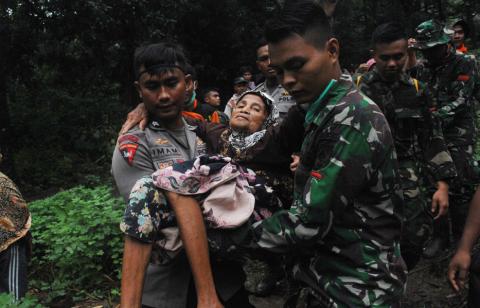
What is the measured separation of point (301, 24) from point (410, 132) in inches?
68.0

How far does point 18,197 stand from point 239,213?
82.9 inches

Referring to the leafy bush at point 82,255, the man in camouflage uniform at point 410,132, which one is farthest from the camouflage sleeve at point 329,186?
the leafy bush at point 82,255

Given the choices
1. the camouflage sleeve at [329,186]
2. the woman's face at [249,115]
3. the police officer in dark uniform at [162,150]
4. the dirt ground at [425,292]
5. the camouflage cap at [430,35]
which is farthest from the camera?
the camouflage cap at [430,35]

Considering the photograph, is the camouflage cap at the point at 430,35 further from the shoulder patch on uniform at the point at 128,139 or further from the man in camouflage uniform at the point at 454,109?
the shoulder patch on uniform at the point at 128,139

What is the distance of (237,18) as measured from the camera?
1568 centimetres

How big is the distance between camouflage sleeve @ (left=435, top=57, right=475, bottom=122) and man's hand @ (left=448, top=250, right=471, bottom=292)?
8.86ft

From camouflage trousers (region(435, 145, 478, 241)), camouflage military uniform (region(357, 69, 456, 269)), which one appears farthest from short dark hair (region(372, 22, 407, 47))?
camouflage trousers (region(435, 145, 478, 241))

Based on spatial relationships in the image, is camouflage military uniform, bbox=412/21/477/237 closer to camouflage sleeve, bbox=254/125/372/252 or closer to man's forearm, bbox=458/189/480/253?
man's forearm, bbox=458/189/480/253

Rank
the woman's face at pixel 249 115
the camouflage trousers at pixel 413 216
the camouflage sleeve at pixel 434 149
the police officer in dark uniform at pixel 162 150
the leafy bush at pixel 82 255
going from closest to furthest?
the police officer in dark uniform at pixel 162 150, the woman's face at pixel 249 115, the camouflage trousers at pixel 413 216, the camouflage sleeve at pixel 434 149, the leafy bush at pixel 82 255

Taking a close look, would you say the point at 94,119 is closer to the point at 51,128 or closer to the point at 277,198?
the point at 51,128

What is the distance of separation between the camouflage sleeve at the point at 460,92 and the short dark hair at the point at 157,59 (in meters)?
3.29

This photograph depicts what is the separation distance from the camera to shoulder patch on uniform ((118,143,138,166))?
224cm

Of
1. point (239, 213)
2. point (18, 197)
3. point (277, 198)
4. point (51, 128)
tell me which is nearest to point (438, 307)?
point (277, 198)

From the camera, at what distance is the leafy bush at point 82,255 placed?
14.2ft
